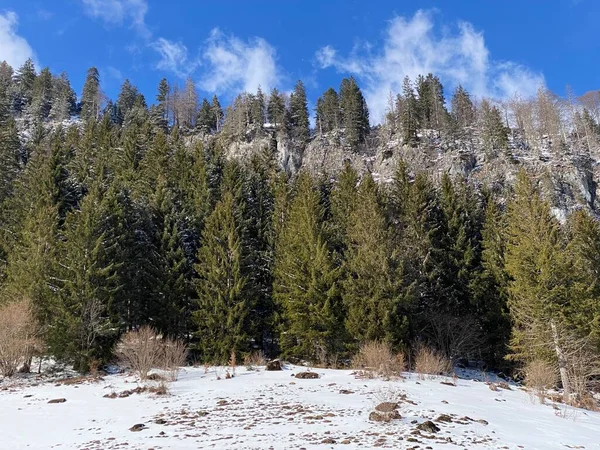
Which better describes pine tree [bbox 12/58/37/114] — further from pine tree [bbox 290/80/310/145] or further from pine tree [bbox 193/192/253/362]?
pine tree [bbox 193/192/253/362]

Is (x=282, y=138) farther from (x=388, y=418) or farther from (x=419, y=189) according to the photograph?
(x=388, y=418)

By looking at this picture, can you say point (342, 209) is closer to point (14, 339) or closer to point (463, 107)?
point (14, 339)

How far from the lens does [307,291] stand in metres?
27.6

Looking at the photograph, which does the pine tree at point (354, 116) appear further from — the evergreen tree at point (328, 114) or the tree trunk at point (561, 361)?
the tree trunk at point (561, 361)

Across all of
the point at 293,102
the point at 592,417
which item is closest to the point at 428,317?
the point at 592,417

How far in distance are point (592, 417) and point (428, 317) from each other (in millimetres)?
15401

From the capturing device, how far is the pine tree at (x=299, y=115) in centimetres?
7525

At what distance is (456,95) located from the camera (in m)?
90.8

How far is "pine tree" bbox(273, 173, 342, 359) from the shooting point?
26594mm

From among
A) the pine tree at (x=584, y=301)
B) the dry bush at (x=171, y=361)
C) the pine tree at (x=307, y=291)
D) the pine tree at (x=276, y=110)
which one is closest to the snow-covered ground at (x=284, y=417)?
the dry bush at (x=171, y=361)

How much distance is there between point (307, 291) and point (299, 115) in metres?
57.5

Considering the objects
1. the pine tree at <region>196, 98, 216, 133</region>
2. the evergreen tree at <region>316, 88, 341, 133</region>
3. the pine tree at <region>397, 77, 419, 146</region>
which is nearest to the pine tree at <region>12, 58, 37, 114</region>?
the pine tree at <region>196, 98, 216, 133</region>

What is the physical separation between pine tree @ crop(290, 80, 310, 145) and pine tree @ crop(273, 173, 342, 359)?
4520 cm

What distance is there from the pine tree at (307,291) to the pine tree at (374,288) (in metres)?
1.23
